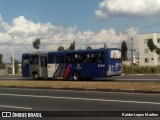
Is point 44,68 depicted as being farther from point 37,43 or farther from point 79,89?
point 37,43

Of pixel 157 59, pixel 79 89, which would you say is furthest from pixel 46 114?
pixel 157 59

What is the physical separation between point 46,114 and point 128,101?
5.61 metres

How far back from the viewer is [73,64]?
37781 mm

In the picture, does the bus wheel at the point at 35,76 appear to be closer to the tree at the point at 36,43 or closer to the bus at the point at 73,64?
the bus at the point at 73,64

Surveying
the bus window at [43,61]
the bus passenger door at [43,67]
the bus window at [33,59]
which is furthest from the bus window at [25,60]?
the bus window at [43,61]

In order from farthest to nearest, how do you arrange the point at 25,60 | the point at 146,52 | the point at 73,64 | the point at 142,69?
the point at 146,52 → the point at 142,69 → the point at 25,60 → the point at 73,64

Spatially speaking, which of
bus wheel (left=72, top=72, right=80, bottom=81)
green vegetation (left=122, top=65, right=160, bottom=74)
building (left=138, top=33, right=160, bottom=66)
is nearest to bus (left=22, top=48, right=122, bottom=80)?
bus wheel (left=72, top=72, right=80, bottom=81)

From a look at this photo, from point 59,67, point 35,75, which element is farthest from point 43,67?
point 59,67

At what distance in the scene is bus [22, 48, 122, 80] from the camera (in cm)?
3553

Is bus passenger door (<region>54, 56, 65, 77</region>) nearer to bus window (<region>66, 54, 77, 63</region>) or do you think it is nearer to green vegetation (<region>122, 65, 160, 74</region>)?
bus window (<region>66, 54, 77, 63</region>)

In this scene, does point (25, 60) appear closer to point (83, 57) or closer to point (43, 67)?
point (43, 67)

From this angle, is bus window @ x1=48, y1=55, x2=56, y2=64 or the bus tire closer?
bus window @ x1=48, y1=55, x2=56, y2=64

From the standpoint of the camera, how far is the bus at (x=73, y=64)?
3553 cm

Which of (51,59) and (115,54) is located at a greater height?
(115,54)
